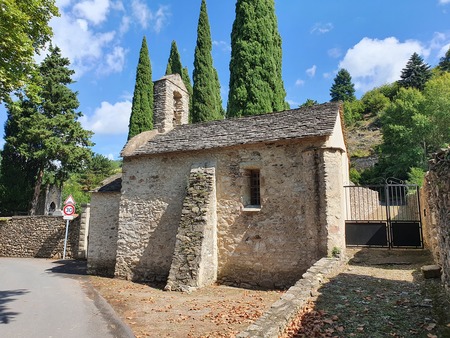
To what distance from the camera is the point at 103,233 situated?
13258 mm

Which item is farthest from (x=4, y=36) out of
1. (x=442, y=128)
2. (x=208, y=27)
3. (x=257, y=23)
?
(x=442, y=128)

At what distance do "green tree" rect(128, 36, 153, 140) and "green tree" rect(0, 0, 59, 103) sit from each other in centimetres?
1822

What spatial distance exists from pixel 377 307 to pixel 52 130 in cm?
2694

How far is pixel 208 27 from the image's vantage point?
1187 inches

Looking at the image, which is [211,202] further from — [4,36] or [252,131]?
[4,36]

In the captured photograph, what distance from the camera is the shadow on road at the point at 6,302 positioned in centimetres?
704

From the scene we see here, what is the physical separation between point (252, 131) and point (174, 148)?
10.2 ft

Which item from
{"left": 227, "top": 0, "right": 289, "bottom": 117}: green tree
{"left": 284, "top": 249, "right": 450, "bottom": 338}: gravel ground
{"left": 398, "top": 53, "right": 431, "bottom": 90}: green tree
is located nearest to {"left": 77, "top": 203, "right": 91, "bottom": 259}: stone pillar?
{"left": 227, "top": 0, "right": 289, "bottom": 117}: green tree

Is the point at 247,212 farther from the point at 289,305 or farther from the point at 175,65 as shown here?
the point at 175,65

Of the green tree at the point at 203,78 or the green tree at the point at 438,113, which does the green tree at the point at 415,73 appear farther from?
the green tree at the point at 203,78

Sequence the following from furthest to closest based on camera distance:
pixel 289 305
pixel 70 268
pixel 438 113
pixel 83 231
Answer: pixel 438 113 → pixel 83 231 → pixel 70 268 → pixel 289 305

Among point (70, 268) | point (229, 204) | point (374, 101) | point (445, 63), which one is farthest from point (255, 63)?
point (445, 63)

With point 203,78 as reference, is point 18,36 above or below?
below

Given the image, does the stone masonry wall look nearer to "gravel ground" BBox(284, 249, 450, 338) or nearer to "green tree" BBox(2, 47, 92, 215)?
"gravel ground" BBox(284, 249, 450, 338)
